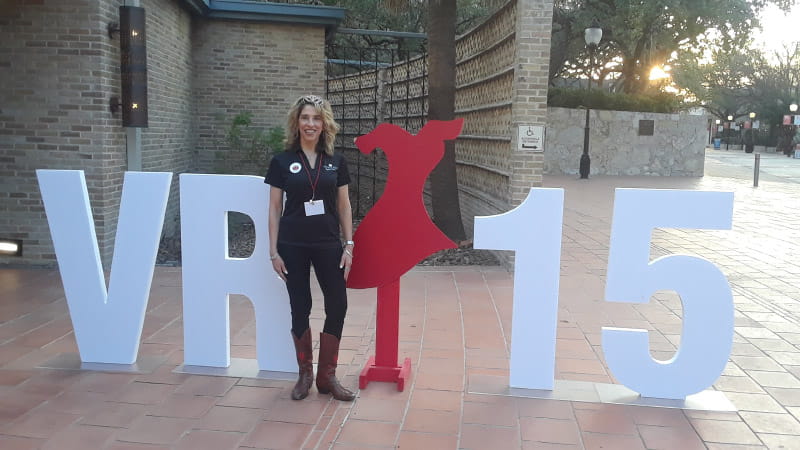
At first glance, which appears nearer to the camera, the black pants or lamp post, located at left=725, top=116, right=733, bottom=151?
the black pants

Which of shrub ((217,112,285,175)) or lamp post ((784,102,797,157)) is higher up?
lamp post ((784,102,797,157))

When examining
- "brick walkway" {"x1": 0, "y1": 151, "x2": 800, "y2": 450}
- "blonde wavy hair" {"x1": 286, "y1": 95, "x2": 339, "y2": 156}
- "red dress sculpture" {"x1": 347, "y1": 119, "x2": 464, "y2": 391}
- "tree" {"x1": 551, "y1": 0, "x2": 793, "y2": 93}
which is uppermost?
"tree" {"x1": 551, "y1": 0, "x2": 793, "y2": 93}

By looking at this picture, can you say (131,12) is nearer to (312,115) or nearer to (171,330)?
(171,330)

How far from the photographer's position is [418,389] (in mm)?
4121

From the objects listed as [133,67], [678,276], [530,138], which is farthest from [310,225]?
[133,67]

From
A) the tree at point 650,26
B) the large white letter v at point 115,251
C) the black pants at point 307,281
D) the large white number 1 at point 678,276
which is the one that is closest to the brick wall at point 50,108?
the large white letter v at point 115,251

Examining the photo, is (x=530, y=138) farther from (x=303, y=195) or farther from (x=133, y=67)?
(x=133, y=67)

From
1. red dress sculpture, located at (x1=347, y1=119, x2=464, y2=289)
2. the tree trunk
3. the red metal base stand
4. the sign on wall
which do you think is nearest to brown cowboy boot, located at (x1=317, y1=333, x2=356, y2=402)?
the red metal base stand

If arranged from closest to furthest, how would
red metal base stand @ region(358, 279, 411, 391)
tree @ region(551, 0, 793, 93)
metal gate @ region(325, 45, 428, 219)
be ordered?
red metal base stand @ region(358, 279, 411, 391)
metal gate @ region(325, 45, 428, 219)
tree @ region(551, 0, 793, 93)

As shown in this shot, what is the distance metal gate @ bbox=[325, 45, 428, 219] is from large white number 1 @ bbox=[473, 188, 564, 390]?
7.26 metres

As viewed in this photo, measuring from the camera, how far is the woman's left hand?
3890 mm

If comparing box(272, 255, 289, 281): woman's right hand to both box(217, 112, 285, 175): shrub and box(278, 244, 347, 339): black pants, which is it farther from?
box(217, 112, 285, 175): shrub

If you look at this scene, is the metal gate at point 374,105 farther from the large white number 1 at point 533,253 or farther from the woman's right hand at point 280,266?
the woman's right hand at point 280,266

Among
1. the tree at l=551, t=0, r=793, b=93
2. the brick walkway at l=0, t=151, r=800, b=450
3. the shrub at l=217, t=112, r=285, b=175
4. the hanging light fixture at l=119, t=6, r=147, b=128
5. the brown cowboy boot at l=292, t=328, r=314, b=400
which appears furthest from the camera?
the tree at l=551, t=0, r=793, b=93
